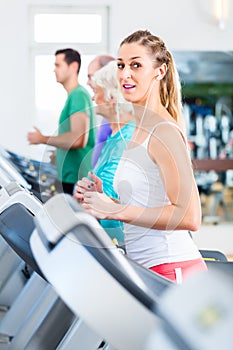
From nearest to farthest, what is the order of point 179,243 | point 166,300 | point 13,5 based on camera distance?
point 166,300
point 179,243
point 13,5

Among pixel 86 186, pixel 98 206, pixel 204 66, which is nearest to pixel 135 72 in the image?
pixel 86 186

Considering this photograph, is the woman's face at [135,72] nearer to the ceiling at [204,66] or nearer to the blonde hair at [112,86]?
the blonde hair at [112,86]

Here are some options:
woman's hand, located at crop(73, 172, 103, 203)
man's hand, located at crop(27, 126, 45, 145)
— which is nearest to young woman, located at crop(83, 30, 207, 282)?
woman's hand, located at crop(73, 172, 103, 203)

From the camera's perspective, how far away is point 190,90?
24.1ft

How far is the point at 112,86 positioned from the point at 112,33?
17.5 feet

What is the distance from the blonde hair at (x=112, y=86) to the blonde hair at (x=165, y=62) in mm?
103

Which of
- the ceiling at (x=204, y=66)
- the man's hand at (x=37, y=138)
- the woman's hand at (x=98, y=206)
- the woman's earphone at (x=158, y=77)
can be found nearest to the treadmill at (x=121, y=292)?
the woman's hand at (x=98, y=206)

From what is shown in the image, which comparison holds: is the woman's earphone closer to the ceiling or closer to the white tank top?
the white tank top

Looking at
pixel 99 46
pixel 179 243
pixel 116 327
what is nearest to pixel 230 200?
pixel 99 46

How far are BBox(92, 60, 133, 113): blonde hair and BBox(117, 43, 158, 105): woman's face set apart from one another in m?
0.03

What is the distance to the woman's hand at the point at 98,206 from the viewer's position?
106cm

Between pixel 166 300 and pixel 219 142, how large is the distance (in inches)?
265

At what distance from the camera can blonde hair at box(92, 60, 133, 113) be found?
158 cm

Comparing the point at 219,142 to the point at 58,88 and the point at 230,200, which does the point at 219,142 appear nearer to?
the point at 230,200
